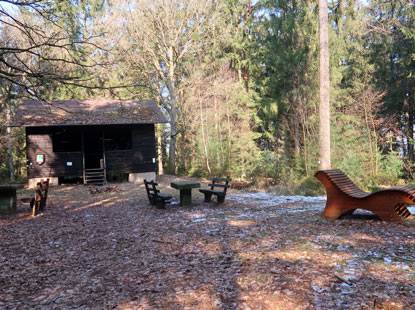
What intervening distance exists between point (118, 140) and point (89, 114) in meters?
3.05

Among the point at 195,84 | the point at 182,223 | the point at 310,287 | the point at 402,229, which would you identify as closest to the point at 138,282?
the point at 310,287

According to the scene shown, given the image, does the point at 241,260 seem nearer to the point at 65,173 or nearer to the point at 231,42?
the point at 65,173

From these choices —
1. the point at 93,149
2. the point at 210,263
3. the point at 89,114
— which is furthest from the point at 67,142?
the point at 210,263

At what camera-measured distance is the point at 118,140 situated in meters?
19.7

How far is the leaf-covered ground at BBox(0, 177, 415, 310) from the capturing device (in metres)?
3.16

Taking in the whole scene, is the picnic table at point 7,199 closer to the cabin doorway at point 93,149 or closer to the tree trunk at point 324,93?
the tree trunk at point 324,93

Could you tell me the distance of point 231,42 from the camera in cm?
2322

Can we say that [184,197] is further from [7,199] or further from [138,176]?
[138,176]

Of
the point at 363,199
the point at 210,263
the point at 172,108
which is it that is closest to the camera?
the point at 210,263

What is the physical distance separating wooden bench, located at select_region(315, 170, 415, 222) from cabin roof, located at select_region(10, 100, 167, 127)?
1171cm

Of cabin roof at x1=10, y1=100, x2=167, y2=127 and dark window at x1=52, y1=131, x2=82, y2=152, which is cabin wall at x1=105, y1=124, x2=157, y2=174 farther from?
dark window at x1=52, y1=131, x2=82, y2=152

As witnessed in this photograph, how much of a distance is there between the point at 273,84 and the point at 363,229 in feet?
59.5

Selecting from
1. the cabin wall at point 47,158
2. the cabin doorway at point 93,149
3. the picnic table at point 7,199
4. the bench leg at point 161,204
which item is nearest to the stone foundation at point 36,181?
the cabin wall at point 47,158

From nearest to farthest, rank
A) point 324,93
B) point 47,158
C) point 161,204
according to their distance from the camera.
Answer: point 161,204
point 324,93
point 47,158
